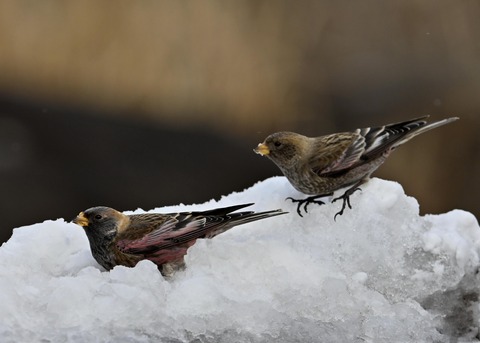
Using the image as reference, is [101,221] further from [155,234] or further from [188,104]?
[188,104]

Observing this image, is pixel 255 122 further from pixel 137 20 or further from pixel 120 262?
pixel 120 262

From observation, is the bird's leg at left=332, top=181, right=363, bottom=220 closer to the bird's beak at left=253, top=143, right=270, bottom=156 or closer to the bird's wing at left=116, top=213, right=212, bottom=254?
the bird's beak at left=253, top=143, right=270, bottom=156

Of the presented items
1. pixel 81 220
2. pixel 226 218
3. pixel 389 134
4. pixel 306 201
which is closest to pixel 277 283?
pixel 226 218

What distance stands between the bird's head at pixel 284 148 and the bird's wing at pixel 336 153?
0.05 m

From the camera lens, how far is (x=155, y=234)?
2.98m

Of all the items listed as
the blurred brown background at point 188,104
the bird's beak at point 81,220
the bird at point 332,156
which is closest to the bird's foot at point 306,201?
the bird at point 332,156

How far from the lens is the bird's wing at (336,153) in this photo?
3.39 m

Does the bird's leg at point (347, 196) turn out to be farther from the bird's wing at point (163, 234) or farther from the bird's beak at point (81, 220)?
the bird's beak at point (81, 220)

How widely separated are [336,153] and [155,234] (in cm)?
89

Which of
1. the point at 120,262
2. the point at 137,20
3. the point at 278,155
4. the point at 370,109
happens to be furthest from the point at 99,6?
the point at 120,262

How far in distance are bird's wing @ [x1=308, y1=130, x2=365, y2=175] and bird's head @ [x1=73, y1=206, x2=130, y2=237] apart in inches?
32.1

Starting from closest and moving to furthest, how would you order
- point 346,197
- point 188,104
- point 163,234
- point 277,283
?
point 277,283 → point 163,234 → point 346,197 → point 188,104

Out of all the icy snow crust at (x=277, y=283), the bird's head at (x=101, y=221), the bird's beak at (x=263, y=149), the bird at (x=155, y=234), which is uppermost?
the bird's beak at (x=263, y=149)

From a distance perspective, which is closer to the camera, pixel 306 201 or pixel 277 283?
pixel 277 283
